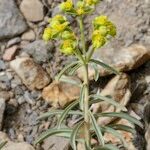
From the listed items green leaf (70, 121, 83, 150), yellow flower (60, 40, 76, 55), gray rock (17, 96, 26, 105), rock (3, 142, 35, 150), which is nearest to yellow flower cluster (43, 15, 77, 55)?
yellow flower (60, 40, 76, 55)

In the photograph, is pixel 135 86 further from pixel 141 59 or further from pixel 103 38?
pixel 103 38

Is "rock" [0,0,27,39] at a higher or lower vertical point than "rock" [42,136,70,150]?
higher

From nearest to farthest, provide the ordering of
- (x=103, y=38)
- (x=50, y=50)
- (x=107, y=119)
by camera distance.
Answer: (x=103, y=38), (x=107, y=119), (x=50, y=50)

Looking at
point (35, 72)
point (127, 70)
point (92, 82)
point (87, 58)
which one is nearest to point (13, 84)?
point (35, 72)

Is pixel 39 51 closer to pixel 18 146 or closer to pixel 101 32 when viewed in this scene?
pixel 18 146

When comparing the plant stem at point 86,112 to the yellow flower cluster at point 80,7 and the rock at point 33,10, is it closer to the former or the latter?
the yellow flower cluster at point 80,7

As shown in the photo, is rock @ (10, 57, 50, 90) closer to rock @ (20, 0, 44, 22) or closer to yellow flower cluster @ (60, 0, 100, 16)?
rock @ (20, 0, 44, 22)

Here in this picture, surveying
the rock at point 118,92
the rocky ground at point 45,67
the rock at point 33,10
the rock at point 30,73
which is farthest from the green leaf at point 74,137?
the rock at point 33,10
